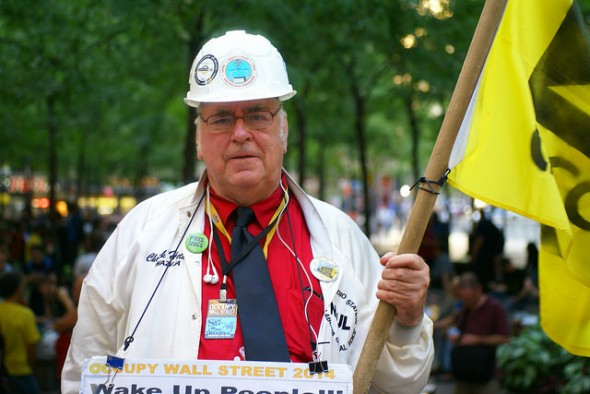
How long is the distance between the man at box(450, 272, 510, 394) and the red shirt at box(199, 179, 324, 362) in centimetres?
546

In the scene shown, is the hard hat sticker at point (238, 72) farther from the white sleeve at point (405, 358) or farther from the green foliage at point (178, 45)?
the green foliage at point (178, 45)

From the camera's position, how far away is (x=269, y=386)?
9.50 feet

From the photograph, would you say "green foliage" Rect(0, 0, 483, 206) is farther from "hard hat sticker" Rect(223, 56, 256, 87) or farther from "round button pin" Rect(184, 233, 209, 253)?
"round button pin" Rect(184, 233, 209, 253)

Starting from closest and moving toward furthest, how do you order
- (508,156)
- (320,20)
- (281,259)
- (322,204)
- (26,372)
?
(508,156), (281,259), (322,204), (26,372), (320,20)

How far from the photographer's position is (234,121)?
127 inches

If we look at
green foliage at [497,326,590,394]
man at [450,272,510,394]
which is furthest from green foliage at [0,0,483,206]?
green foliage at [497,326,590,394]

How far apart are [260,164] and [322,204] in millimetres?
402

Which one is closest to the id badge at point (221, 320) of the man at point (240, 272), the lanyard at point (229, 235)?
the man at point (240, 272)

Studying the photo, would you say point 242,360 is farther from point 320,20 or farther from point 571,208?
point 320,20

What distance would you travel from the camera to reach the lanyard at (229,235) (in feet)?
10.6

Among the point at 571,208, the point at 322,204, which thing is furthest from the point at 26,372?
the point at 571,208

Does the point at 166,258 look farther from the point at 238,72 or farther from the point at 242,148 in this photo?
the point at 238,72

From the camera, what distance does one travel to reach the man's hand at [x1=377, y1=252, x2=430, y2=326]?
2982 mm

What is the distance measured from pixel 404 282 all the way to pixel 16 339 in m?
5.91
